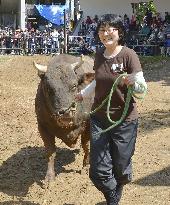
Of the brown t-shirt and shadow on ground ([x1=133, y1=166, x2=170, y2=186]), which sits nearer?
the brown t-shirt

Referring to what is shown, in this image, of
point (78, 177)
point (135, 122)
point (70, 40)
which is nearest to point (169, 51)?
point (70, 40)

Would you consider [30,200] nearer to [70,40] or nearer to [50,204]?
[50,204]

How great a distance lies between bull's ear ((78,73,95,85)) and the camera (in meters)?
6.12

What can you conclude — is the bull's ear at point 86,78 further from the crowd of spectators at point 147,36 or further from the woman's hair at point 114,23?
the crowd of spectators at point 147,36

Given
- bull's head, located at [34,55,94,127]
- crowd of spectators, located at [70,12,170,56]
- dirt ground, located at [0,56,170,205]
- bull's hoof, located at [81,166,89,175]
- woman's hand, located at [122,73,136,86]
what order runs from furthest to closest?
crowd of spectators, located at [70,12,170,56] < bull's hoof, located at [81,166,89,175] < dirt ground, located at [0,56,170,205] < bull's head, located at [34,55,94,127] < woman's hand, located at [122,73,136,86]

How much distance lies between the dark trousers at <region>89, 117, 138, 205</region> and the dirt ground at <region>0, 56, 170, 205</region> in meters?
0.93

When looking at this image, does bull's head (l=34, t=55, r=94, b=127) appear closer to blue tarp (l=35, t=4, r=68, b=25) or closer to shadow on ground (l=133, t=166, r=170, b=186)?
shadow on ground (l=133, t=166, r=170, b=186)

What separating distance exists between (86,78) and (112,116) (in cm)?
117

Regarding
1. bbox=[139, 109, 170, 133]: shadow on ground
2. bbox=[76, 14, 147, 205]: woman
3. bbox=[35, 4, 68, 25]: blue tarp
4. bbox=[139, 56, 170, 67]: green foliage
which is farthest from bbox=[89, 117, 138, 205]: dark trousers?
bbox=[35, 4, 68, 25]: blue tarp

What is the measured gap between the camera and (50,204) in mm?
6105

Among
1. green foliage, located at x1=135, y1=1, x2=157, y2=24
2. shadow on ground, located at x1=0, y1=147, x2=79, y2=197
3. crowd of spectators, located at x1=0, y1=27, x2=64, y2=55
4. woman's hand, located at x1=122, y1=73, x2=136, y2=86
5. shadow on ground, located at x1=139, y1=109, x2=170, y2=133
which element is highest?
green foliage, located at x1=135, y1=1, x2=157, y2=24

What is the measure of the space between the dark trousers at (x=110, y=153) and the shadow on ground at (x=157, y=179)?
1.47 m

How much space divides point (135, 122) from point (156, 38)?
1769 centimetres

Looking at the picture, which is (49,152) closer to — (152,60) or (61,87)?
(61,87)
